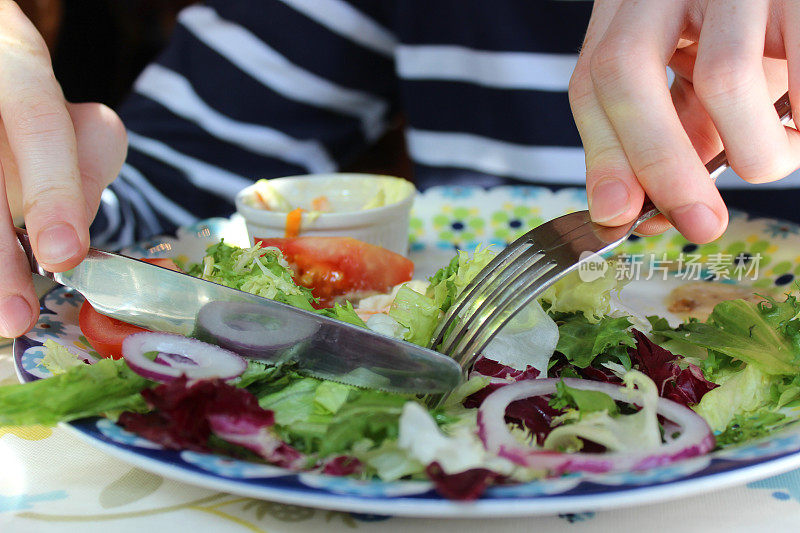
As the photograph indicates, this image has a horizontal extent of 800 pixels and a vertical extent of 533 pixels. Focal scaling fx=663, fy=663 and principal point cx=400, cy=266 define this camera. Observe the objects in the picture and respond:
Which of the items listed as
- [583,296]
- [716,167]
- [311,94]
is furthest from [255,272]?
[311,94]

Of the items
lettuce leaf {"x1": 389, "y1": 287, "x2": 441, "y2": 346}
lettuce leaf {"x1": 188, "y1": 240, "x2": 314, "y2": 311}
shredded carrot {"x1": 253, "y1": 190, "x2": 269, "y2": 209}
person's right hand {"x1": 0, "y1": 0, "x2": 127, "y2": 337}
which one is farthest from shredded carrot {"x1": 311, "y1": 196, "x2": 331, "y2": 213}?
lettuce leaf {"x1": 389, "y1": 287, "x2": 441, "y2": 346}

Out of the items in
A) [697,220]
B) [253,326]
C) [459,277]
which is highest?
[697,220]

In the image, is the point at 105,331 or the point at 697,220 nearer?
the point at 697,220

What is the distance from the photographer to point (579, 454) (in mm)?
792

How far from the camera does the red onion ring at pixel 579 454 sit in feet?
2.50

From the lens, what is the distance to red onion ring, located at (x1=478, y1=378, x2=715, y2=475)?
761mm

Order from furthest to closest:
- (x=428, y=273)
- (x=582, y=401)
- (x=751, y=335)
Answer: (x=428, y=273), (x=751, y=335), (x=582, y=401)

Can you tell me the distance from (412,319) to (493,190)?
1.11m

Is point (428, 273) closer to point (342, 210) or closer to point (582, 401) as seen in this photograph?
point (342, 210)

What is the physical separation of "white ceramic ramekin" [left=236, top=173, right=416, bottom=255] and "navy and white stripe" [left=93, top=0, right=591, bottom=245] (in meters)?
0.81

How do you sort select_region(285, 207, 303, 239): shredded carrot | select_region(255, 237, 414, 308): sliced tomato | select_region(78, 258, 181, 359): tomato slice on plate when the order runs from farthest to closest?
select_region(285, 207, 303, 239): shredded carrot
select_region(255, 237, 414, 308): sliced tomato
select_region(78, 258, 181, 359): tomato slice on plate

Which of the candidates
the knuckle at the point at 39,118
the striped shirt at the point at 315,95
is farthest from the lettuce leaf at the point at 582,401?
the striped shirt at the point at 315,95

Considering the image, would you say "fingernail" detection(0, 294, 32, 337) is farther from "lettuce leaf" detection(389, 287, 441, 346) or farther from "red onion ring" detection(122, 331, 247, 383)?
"lettuce leaf" detection(389, 287, 441, 346)

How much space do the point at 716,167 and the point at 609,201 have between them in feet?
0.83
